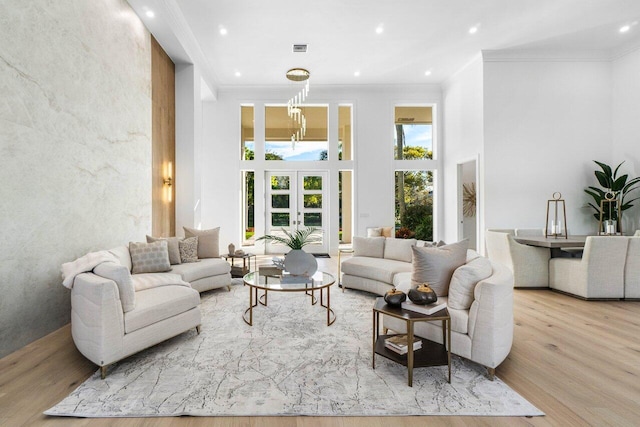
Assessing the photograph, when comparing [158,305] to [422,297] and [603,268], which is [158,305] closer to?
[422,297]

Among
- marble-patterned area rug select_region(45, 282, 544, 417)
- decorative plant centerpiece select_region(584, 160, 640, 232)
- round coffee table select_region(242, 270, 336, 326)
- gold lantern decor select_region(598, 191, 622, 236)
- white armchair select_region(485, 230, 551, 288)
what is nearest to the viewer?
marble-patterned area rug select_region(45, 282, 544, 417)

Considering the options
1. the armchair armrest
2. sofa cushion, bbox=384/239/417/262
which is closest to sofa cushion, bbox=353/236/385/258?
sofa cushion, bbox=384/239/417/262

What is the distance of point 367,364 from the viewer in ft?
8.23

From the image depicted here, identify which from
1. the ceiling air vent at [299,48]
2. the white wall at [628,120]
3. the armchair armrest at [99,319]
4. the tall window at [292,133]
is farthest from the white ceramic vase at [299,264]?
the white wall at [628,120]

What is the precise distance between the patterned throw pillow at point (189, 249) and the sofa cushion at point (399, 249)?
2.89m

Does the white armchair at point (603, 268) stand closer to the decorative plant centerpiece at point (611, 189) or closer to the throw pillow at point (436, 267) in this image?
the decorative plant centerpiece at point (611, 189)

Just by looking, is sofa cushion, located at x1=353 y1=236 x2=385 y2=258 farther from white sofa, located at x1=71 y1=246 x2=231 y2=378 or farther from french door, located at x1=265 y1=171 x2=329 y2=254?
french door, located at x1=265 y1=171 x2=329 y2=254

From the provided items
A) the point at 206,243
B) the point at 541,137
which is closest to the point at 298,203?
the point at 206,243

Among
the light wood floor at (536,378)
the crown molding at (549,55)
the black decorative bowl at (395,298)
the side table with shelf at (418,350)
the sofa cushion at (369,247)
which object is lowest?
the light wood floor at (536,378)

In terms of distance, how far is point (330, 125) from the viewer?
820cm

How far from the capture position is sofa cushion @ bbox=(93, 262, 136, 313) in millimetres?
2457

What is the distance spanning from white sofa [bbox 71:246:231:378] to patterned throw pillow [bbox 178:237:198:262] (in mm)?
1645

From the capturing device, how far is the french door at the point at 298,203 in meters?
8.44

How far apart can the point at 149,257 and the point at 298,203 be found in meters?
4.83
